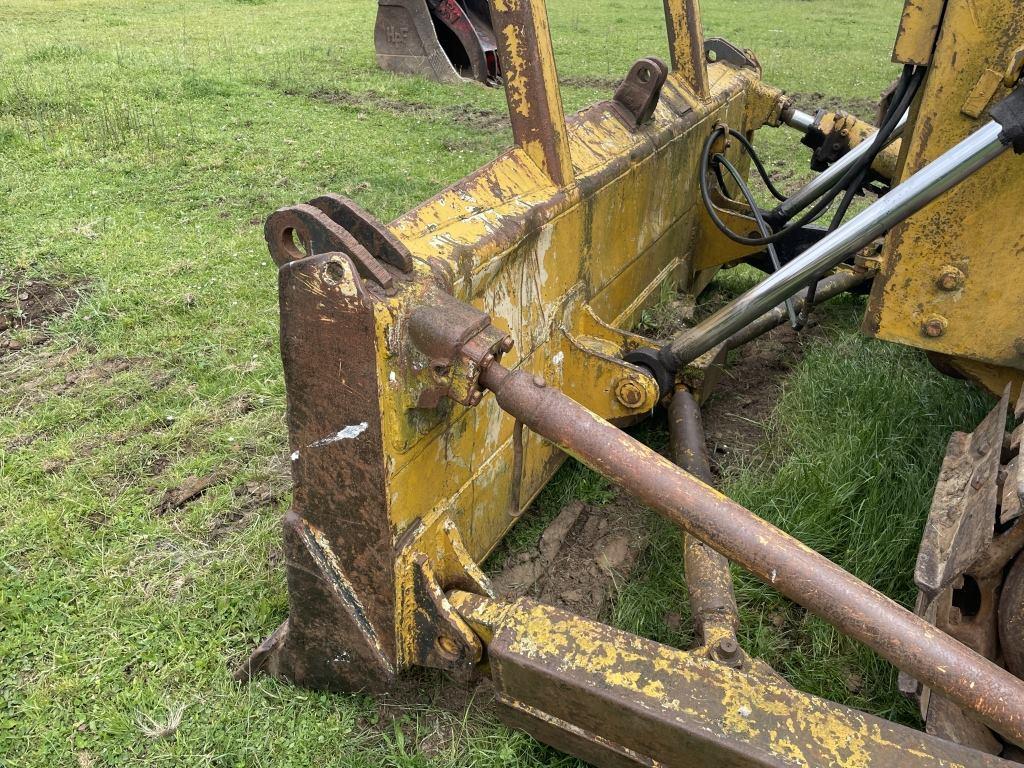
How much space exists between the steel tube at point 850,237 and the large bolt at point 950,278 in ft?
0.69

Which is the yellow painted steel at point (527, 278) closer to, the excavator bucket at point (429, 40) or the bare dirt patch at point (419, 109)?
the bare dirt patch at point (419, 109)

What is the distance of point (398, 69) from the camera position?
998 cm

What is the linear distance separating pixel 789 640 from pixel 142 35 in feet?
40.5

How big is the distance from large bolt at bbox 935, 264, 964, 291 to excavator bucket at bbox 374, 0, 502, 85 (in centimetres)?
841

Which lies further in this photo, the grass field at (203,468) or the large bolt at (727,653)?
the grass field at (203,468)

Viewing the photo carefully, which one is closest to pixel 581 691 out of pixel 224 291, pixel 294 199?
pixel 224 291

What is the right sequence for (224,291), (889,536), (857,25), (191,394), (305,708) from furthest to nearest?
(857,25) < (224,291) < (191,394) < (889,536) < (305,708)

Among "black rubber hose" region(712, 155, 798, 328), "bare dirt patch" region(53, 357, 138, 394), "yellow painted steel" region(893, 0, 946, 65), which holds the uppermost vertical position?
"yellow painted steel" region(893, 0, 946, 65)

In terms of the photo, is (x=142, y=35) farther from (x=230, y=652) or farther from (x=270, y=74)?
(x=230, y=652)

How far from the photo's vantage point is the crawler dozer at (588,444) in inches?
60.8

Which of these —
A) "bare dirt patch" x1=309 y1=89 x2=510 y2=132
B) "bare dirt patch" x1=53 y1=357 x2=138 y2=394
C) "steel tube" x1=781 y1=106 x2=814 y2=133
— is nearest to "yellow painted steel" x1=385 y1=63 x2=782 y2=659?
"steel tube" x1=781 y1=106 x2=814 y2=133

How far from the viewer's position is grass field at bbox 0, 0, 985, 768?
7.16ft

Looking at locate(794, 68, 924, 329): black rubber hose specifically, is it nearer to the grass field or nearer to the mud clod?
the grass field

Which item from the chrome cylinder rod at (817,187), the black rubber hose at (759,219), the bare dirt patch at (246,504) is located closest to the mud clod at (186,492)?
the bare dirt patch at (246,504)
